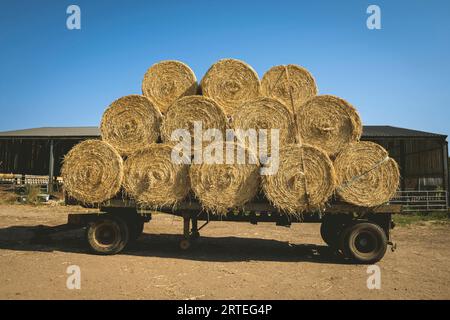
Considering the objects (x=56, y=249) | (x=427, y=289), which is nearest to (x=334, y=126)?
(x=427, y=289)

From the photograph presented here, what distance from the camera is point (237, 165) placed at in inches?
266

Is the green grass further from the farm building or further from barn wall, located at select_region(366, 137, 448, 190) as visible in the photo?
barn wall, located at select_region(366, 137, 448, 190)

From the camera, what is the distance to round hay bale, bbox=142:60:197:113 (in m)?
7.98

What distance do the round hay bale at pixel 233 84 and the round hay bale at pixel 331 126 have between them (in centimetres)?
135

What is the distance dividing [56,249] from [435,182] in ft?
76.2

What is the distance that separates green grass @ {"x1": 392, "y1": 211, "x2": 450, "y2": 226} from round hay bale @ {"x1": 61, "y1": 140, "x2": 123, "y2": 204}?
10.6 metres

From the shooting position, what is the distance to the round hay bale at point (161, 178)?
705cm

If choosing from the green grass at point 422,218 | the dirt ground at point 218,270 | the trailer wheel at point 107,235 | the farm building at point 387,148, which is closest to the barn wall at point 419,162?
the farm building at point 387,148

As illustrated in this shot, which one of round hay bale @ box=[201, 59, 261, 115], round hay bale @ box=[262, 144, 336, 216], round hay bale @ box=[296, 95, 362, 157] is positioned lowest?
round hay bale @ box=[262, 144, 336, 216]

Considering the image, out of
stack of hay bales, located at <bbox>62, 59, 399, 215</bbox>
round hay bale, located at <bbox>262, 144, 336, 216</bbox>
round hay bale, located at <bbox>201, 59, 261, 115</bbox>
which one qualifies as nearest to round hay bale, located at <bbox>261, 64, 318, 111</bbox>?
stack of hay bales, located at <bbox>62, 59, 399, 215</bbox>

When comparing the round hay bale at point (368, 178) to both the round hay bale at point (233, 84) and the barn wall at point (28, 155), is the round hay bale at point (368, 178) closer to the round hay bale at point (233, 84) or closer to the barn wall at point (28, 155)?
the round hay bale at point (233, 84)

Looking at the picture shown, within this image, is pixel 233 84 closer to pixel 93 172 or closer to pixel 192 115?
pixel 192 115

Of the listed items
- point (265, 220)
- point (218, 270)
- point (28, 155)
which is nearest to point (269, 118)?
point (265, 220)
